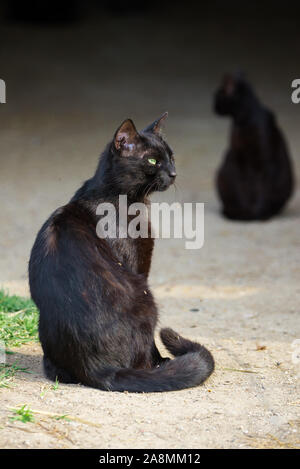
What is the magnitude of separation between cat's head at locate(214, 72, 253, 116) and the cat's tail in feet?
14.9

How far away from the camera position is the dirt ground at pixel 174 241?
113 inches

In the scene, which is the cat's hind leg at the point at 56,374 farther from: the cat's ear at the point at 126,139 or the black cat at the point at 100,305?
the cat's ear at the point at 126,139

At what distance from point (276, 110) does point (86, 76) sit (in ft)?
11.4

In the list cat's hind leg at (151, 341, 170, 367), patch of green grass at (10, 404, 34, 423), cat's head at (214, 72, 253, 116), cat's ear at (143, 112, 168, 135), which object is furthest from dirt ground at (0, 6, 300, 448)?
cat's ear at (143, 112, 168, 135)

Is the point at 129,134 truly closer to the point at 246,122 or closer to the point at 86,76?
the point at 246,122

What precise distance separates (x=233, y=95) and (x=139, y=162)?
434 centimetres

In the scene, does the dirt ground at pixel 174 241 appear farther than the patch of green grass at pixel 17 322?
No

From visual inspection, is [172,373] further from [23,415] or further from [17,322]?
[17,322]

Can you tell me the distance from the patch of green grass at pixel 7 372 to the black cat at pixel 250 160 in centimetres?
466

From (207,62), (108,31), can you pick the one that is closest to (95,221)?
(207,62)

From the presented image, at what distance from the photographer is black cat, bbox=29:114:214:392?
3113 mm

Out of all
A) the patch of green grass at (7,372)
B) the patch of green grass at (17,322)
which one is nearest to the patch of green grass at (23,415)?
the patch of green grass at (7,372)

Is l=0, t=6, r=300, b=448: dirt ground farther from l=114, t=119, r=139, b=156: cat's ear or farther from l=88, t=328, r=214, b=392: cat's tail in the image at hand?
l=114, t=119, r=139, b=156: cat's ear

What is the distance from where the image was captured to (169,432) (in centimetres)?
276
